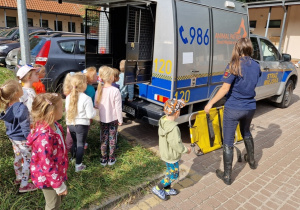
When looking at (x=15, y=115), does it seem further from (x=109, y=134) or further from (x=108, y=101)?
(x=109, y=134)

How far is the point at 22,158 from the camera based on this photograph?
2.90 metres


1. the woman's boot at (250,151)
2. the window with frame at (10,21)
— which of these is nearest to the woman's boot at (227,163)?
Answer: the woman's boot at (250,151)

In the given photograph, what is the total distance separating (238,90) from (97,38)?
3.47 meters

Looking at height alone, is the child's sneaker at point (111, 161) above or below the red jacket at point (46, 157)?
below

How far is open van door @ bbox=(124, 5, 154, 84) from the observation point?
13.1 ft

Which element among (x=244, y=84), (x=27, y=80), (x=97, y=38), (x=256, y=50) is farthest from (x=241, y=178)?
(x=97, y=38)

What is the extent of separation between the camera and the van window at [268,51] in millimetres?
6129

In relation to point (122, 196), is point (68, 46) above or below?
above

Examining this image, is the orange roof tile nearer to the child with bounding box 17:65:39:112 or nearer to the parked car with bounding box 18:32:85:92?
the parked car with bounding box 18:32:85:92

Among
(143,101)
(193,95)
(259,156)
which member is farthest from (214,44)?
(259,156)

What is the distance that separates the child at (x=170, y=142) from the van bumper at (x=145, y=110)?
3.70 feet

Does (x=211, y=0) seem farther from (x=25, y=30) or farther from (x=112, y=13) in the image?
(x=25, y=30)

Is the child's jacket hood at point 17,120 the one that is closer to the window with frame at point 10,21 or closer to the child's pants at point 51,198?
the child's pants at point 51,198

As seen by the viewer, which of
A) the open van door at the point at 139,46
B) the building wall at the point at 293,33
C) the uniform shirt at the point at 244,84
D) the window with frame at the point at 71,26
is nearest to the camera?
the uniform shirt at the point at 244,84
